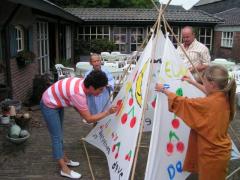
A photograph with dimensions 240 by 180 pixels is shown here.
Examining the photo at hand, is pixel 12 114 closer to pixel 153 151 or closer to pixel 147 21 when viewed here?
pixel 153 151

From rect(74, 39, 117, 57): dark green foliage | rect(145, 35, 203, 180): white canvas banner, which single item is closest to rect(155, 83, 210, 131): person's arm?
rect(145, 35, 203, 180): white canvas banner

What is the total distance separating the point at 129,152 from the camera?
3.07 m

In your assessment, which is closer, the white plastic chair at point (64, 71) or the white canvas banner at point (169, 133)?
the white canvas banner at point (169, 133)

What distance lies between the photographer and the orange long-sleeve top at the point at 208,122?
8.54 ft

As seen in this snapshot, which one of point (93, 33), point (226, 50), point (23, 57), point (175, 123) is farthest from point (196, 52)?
point (226, 50)

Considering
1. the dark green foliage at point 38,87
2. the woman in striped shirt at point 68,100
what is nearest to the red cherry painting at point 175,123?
the woman in striped shirt at point 68,100

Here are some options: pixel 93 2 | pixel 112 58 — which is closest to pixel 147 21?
pixel 112 58

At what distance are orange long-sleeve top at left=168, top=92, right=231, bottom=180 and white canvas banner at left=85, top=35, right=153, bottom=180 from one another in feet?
1.85

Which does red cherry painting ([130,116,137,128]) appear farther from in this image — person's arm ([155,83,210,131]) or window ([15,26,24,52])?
window ([15,26,24,52])

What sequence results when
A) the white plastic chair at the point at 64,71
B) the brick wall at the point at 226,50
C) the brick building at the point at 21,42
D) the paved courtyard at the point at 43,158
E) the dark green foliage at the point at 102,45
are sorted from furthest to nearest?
1. the dark green foliage at the point at 102,45
2. the brick wall at the point at 226,50
3. the white plastic chair at the point at 64,71
4. the brick building at the point at 21,42
5. the paved courtyard at the point at 43,158

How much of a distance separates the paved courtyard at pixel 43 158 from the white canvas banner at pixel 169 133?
0.82m

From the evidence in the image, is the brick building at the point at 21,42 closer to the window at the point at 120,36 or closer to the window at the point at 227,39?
the window at the point at 120,36

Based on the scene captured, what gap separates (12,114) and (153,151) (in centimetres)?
331

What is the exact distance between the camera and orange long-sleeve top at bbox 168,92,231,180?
8.54ft
